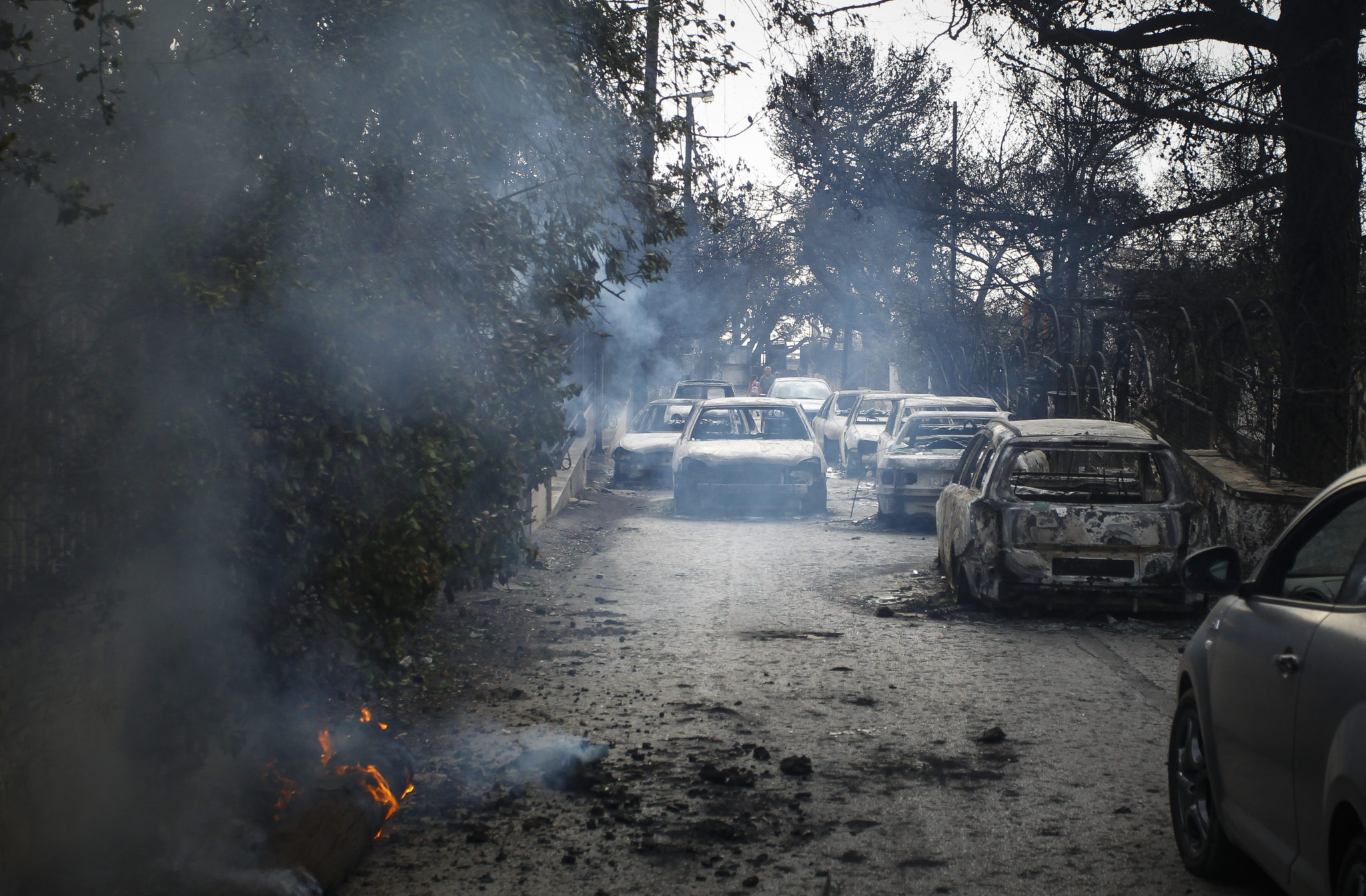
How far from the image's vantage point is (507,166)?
6.00 m

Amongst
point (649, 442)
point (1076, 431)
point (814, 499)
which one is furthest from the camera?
point (649, 442)

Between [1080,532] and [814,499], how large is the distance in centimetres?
756

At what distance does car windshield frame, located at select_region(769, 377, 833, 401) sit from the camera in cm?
3603

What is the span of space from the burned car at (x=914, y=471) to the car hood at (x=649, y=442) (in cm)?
586

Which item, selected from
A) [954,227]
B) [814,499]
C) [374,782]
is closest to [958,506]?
[374,782]

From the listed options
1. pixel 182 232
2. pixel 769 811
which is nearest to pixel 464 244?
pixel 182 232

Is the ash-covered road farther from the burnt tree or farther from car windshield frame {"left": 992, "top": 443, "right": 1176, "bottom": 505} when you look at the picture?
the burnt tree

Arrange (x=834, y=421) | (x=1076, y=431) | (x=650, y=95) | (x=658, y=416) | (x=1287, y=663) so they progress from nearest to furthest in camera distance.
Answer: (x=1287, y=663) < (x=650, y=95) < (x=1076, y=431) < (x=658, y=416) < (x=834, y=421)

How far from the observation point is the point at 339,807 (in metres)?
4.26

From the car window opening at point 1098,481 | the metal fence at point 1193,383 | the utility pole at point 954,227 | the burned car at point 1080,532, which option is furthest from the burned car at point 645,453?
the burned car at point 1080,532

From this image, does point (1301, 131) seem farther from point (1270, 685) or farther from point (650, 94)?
point (1270, 685)

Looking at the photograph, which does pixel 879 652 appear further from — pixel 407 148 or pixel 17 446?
pixel 17 446

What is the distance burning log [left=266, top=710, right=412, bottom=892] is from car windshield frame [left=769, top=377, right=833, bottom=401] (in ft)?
102

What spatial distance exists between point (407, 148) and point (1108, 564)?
19.4 feet
